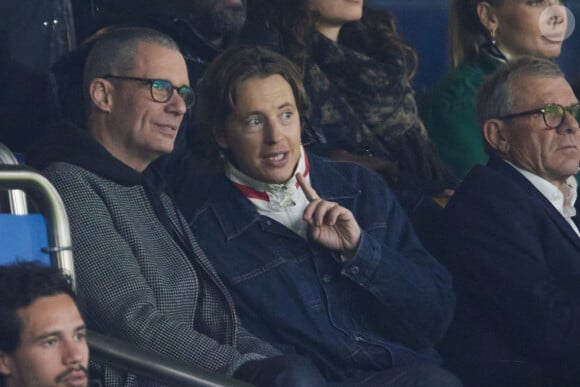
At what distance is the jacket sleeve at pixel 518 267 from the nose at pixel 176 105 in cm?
81

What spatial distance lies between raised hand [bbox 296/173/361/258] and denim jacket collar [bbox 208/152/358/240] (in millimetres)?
155

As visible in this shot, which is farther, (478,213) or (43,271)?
(478,213)

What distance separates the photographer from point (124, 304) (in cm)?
322

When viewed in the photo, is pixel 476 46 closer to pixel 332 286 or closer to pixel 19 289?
pixel 332 286

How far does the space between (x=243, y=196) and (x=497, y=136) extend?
0.84 metres

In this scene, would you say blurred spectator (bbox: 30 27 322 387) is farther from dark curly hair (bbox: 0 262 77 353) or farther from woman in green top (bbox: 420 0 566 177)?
woman in green top (bbox: 420 0 566 177)

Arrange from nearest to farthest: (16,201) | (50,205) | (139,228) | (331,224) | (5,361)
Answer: (5,361), (50,205), (16,201), (139,228), (331,224)

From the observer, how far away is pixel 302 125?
13.4 feet

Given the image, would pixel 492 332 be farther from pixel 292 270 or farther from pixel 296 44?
pixel 296 44

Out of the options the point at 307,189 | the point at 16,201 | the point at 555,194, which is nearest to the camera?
the point at 16,201

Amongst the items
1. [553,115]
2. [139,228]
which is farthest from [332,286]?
[553,115]

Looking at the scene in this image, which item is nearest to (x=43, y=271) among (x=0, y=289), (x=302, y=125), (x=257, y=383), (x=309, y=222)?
(x=0, y=289)

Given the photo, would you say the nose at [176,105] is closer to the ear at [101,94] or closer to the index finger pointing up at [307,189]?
the ear at [101,94]

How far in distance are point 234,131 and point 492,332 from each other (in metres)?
0.89
